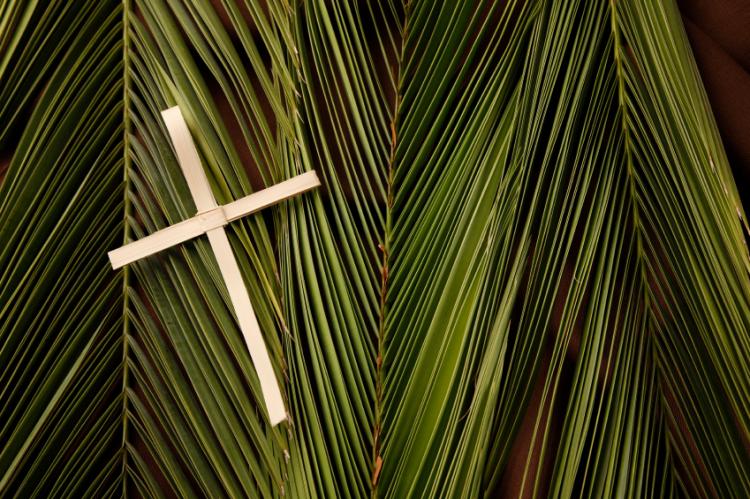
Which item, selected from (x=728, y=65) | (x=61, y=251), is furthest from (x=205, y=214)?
(x=728, y=65)

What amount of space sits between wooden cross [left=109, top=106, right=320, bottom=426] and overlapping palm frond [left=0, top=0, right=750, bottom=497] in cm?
1

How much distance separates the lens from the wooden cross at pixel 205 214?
0.46m

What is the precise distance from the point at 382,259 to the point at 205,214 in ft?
0.48

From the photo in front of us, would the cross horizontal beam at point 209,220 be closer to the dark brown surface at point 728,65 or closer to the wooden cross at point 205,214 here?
the wooden cross at point 205,214

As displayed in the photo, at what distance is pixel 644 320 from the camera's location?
0.46m

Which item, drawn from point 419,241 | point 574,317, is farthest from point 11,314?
point 574,317

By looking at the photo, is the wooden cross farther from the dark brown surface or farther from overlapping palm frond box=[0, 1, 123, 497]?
the dark brown surface

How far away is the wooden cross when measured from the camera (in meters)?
0.46

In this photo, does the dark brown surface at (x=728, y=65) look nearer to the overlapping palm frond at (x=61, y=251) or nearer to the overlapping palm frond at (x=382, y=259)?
the overlapping palm frond at (x=382, y=259)

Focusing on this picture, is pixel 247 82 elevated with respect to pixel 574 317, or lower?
elevated

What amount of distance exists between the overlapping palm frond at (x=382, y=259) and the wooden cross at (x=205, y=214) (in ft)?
0.05

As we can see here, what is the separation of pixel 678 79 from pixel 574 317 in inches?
7.6

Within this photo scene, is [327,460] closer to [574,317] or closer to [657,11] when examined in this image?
[574,317]

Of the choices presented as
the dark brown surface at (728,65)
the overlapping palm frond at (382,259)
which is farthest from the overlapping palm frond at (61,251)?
the dark brown surface at (728,65)
